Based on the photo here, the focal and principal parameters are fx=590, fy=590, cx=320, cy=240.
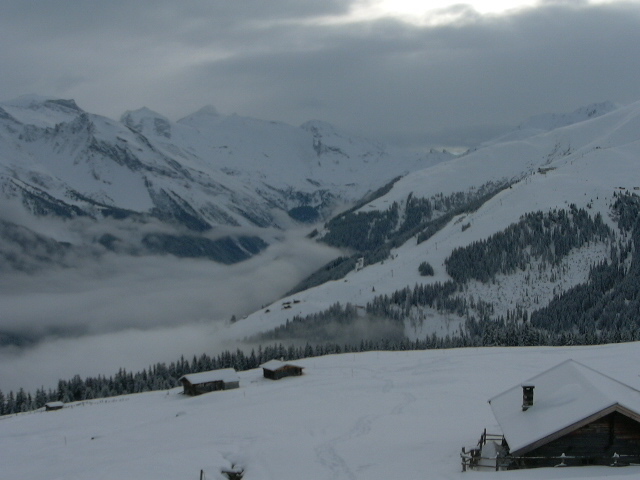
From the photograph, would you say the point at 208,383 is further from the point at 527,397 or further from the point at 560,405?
the point at 560,405

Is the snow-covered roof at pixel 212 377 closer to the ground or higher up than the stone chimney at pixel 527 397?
closer to the ground

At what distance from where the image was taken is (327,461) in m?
33.5

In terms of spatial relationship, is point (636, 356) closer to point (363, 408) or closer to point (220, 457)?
point (363, 408)

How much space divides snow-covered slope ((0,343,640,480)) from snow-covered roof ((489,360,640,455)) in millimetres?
1899

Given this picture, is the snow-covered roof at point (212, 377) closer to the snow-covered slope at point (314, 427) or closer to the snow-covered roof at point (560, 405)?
the snow-covered slope at point (314, 427)

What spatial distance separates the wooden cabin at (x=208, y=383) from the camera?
243ft

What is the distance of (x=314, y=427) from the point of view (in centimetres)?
4366

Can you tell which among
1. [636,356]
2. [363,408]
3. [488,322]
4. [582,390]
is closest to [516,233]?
[488,322]

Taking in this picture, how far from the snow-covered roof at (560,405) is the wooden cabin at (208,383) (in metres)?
47.7

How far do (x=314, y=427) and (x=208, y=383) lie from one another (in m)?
34.6

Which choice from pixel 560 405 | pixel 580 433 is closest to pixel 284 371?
pixel 560 405

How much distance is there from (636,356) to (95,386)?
9612cm

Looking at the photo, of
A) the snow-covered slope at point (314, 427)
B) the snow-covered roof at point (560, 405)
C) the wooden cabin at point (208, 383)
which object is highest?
the snow-covered roof at point (560, 405)

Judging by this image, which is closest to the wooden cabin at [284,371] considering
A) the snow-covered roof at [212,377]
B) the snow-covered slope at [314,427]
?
the snow-covered slope at [314,427]
